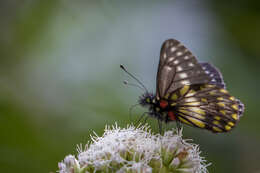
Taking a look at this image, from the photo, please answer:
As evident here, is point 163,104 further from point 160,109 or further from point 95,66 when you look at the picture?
point 95,66

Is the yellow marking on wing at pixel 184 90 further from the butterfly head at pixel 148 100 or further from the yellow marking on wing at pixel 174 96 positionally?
the butterfly head at pixel 148 100

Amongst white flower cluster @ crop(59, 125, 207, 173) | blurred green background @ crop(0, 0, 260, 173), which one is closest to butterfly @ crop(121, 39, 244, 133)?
white flower cluster @ crop(59, 125, 207, 173)

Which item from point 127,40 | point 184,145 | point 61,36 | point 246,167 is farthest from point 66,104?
point 246,167

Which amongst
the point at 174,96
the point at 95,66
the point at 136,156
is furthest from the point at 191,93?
the point at 95,66

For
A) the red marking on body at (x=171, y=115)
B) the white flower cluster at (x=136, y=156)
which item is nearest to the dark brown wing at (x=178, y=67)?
the red marking on body at (x=171, y=115)

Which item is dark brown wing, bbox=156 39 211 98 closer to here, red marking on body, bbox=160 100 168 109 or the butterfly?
the butterfly

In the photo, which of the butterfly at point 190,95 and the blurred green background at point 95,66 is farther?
the blurred green background at point 95,66
